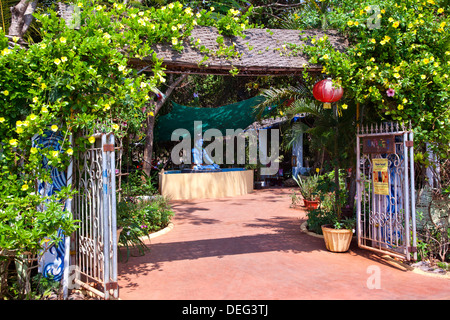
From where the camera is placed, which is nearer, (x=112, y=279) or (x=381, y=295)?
(x=112, y=279)

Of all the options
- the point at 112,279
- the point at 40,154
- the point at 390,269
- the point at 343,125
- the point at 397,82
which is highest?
the point at 397,82

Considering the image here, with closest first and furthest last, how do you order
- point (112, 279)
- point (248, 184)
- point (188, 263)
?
point (112, 279)
point (188, 263)
point (248, 184)

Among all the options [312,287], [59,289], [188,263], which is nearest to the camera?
[59,289]

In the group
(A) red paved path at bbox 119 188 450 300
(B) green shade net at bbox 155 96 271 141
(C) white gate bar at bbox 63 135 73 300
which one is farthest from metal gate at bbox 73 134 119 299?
(B) green shade net at bbox 155 96 271 141

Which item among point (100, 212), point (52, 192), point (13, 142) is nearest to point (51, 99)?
point (13, 142)

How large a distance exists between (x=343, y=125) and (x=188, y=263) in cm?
382

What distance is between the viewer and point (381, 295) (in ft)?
15.2

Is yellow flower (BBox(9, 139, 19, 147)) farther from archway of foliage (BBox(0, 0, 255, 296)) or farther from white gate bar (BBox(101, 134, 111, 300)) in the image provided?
white gate bar (BBox(101, 134, 111, 300))

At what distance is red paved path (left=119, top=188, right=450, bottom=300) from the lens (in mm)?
4770

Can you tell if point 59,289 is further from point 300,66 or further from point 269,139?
point 269,139

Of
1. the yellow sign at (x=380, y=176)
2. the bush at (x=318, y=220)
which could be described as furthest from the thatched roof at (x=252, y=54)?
the bush at (x=318, y=220)

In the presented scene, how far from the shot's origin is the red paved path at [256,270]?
4770mm

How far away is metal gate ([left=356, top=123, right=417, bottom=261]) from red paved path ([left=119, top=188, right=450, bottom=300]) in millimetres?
338

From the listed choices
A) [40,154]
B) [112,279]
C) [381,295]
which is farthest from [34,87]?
[381,295]
